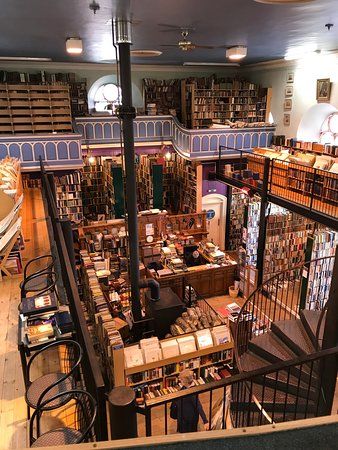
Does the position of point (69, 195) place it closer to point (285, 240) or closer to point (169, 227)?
point (169, 227)

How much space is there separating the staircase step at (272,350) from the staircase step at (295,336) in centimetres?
8

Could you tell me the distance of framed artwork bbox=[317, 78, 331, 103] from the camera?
10125 mm

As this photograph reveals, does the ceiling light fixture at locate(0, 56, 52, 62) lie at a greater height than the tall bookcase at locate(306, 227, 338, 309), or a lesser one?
greater

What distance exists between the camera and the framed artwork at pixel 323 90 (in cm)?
1012

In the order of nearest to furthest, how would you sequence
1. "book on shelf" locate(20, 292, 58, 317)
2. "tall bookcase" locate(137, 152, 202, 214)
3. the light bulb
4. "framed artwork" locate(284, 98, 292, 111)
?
"book on shelf" locate(20, 292, 58, 317) < "framed artwork" locate(284, 98, 292, 111) < "tall bookcase" locate(137, 152, 202, 214) < the light bulb

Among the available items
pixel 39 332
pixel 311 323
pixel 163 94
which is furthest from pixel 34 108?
pixel 311 323

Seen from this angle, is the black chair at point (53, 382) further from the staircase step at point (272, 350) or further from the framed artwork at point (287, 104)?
the framed artwork at point (287, 104)

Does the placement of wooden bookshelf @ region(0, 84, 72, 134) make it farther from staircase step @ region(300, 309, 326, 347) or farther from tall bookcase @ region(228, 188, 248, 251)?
staircase step @ region(300, 309, 326, 347)

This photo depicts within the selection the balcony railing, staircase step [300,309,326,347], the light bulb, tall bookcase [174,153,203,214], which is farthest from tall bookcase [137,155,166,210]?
staircase step [300,309,326,347]

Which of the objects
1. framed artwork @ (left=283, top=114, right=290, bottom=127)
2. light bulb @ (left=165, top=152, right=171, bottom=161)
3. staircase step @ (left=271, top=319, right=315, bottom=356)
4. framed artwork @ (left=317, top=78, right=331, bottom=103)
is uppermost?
framed artwork @ (left=317, top=78, right=331, bottom=103)

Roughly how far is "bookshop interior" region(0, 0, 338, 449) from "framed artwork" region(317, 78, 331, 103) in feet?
0.12

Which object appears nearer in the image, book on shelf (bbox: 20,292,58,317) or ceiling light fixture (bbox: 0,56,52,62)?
book on shelf (bbox: 20,292,58,317)

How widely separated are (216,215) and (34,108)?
22.6 ft

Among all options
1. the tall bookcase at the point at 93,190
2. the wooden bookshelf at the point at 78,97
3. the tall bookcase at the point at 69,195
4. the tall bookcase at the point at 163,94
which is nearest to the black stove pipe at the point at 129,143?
the tall bookcase at the point at 69,195
